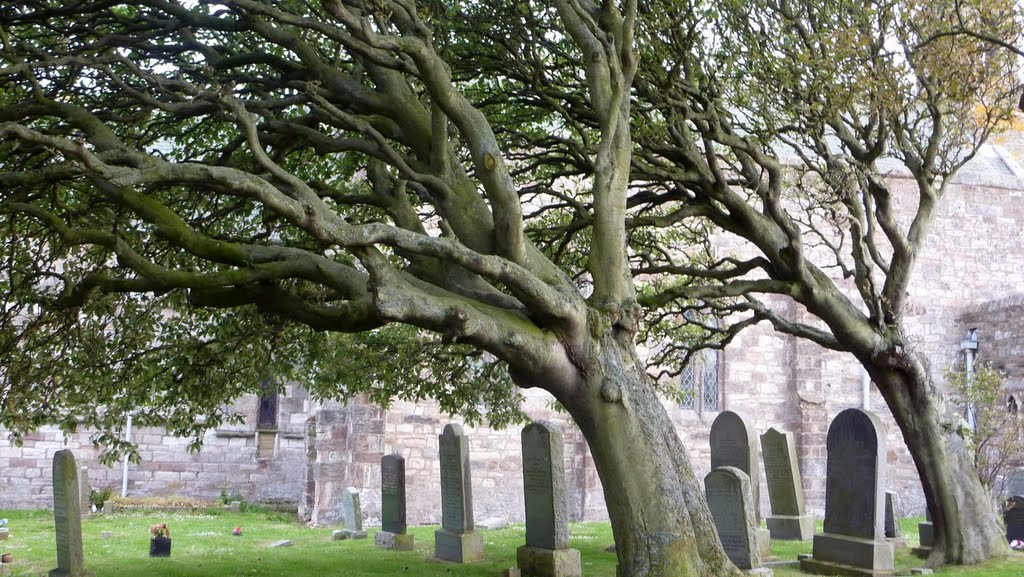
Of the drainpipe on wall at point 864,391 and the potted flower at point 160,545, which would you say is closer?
the potted flower at point 160,545

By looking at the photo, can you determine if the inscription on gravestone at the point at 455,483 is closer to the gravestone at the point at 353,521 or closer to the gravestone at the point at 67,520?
the gravestone at the point at 353,521

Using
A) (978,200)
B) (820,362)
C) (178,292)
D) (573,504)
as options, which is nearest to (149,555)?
(178,292)

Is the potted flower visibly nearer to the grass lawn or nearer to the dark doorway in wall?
the grass lawn

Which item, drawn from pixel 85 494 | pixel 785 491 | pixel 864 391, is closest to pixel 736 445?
pixel 785 491

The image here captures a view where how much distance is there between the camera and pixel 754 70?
10.6 metres

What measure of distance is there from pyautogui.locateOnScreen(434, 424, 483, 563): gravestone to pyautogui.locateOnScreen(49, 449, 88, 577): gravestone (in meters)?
4.28

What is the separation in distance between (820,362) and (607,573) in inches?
508

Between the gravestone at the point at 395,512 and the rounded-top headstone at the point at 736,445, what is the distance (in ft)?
14.4

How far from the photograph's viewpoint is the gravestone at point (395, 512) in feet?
46.4

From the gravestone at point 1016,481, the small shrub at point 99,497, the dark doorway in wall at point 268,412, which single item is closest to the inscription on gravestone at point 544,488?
the gravestone at point 1016,481

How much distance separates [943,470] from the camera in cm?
1127

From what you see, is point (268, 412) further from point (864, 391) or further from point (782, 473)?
point (864, 391)

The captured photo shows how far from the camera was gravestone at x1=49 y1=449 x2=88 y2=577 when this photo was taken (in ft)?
35.7

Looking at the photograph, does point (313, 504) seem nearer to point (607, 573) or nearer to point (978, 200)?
point (607, 573)
